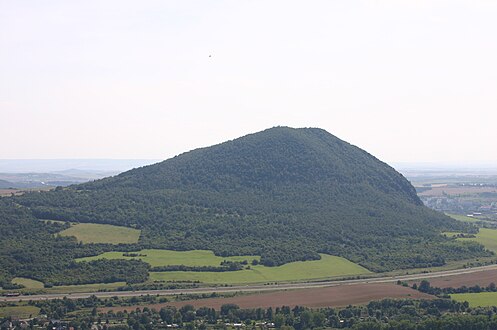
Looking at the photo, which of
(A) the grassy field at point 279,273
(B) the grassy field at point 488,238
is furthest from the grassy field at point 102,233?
(B) the grassy field at point 488,238

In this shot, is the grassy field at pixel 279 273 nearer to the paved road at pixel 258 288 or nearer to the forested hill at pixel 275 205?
the forested hill at pixel 275 205

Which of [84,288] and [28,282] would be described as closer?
[84,288]

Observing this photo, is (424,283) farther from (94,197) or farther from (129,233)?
(94,197)

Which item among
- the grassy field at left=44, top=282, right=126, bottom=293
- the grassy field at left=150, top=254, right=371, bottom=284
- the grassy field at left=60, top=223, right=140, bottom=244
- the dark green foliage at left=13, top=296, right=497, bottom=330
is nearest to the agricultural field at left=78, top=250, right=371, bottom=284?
the grassy field at left=150, top=254, right=371, bottom=284

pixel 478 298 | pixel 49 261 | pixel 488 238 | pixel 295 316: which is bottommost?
pixel 295 316

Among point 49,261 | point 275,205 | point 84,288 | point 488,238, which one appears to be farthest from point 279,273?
point 488,238

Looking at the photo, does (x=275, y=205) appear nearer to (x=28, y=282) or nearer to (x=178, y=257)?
(x=178, y=257)
